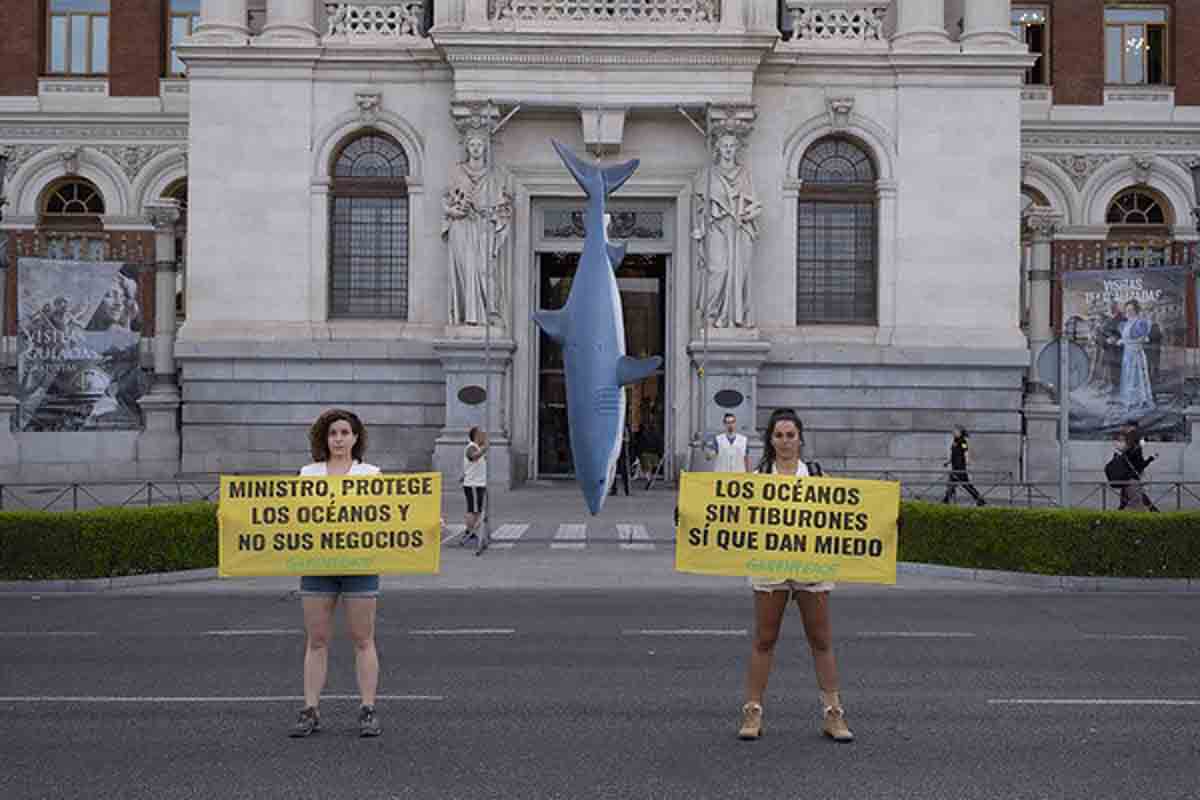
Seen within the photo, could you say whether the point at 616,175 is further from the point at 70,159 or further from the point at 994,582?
the point at 70,159

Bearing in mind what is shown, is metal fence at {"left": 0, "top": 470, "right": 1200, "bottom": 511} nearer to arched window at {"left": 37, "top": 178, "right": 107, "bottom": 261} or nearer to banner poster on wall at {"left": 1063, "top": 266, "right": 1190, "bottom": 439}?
banner poster on wall at {"left": 1063, "top": 266, "right": 1190, "bottom": 439}

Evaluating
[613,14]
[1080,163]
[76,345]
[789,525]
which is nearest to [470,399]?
[76,345]

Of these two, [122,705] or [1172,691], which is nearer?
[122,705]

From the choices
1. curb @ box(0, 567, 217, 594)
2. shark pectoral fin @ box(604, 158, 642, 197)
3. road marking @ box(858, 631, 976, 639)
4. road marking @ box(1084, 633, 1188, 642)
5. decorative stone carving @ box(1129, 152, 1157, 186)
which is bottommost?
curb @ box(0, 567, 217, 594)

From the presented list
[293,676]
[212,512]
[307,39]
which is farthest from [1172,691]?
[307,39]

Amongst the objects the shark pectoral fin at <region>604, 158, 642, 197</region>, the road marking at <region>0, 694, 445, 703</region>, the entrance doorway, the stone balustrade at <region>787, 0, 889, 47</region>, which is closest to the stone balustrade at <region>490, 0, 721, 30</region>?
the stone balustrade at <region>787, 0, 889, 47</region>

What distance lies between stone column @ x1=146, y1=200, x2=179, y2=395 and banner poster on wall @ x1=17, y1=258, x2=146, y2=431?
0.97 meters

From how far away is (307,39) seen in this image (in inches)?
1353

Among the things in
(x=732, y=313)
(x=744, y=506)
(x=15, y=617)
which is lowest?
(x=15, y=617)

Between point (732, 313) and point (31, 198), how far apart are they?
24.1 m

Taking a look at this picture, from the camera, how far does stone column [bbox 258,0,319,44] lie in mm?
34344

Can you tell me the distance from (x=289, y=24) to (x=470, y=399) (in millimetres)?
9440

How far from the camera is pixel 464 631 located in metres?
15.3

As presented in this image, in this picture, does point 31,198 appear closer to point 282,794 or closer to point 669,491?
point 669,491
